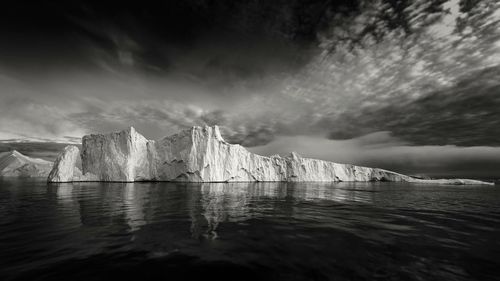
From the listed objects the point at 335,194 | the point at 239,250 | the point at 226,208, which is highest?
the point at 239,250

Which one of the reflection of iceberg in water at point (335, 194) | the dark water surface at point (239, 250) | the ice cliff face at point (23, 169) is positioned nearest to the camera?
the dark water surface at point (239, 250)

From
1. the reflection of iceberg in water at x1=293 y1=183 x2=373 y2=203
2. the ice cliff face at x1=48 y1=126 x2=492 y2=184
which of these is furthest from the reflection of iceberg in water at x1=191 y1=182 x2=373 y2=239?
the ice cliff face at x1=48 y1=126 x2=492 y2=184

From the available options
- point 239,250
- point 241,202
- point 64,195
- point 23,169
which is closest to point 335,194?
point 241,202

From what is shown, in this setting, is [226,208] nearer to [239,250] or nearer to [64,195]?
[239,250]

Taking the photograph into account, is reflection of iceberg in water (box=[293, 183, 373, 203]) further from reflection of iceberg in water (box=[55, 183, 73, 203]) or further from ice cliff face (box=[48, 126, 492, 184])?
ice cliff face (box=[48, 126, 492, 184])

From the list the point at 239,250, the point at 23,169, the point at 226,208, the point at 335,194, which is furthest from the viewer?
the point at 23,169

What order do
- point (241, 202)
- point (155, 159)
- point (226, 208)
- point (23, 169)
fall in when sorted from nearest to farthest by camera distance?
point (226, 208), point (241, 202), point (155, 159), point (23, 169)

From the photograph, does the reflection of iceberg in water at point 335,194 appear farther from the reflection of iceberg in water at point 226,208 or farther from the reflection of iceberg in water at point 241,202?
the reflection of iceberg in water at point 226,208

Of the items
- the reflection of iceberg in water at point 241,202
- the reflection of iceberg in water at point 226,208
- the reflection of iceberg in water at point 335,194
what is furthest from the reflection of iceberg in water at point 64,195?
the reflection of iceberg in water at point 335,194

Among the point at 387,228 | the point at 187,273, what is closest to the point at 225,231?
the point at 187,273

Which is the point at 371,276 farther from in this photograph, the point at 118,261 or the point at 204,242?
the point at 118,261

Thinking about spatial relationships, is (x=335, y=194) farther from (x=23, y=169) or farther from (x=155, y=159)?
(x=23, y=169)

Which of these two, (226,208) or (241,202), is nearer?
(226,208)

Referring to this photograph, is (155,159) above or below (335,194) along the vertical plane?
above
